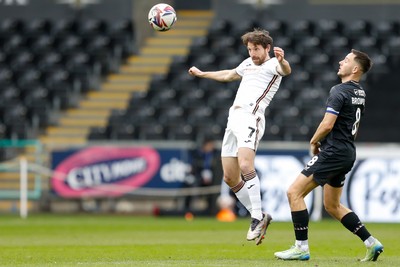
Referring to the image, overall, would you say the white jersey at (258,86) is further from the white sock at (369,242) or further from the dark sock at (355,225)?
the white sock at (369,242)

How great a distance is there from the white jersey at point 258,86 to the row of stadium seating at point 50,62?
636 inches

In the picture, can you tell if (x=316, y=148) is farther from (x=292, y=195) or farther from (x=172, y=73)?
(x=172, y=73)

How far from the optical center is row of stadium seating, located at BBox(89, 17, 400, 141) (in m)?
27.3

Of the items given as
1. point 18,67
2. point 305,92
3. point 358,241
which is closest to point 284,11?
point 305,92

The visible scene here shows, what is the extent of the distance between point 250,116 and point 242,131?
237mm

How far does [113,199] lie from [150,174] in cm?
109

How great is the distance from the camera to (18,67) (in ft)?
104

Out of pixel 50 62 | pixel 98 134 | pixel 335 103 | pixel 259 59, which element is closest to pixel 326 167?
pixel 335 103

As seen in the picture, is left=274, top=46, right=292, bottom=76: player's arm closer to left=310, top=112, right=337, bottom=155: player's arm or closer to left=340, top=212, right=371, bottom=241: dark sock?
left=310, top=112, right=337, bottom=155: player's arm

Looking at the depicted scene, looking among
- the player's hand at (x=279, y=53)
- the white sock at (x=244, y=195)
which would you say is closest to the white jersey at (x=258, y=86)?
the player's hand at (x=279, y=53)

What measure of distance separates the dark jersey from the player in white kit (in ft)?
3.37

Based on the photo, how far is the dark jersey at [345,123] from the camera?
38.7 ft

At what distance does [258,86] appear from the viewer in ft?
42.9

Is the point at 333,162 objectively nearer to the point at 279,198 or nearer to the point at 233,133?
the point at 233,133
